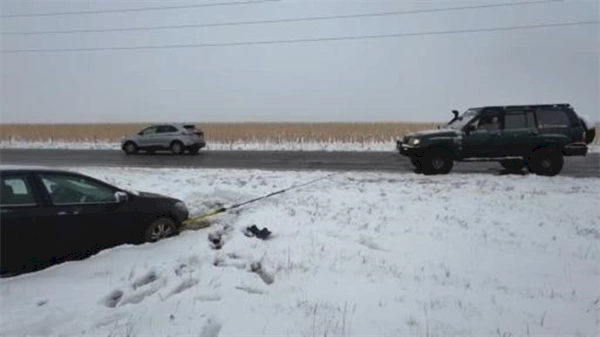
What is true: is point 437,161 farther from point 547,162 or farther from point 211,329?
point 211,329

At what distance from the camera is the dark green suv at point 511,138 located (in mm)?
17328

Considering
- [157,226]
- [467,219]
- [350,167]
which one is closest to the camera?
[157,226]

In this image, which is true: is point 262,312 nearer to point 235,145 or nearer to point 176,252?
point 176,252

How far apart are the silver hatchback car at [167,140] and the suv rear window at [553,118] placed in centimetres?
1788

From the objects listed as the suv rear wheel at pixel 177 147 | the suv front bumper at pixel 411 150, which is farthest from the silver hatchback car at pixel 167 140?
the suv front bumper at pixel 411 150

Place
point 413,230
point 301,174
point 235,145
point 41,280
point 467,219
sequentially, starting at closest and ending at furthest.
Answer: point 41,280, point 413,230, point 467,219, point 301,174, point 235,145

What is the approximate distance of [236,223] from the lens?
978 cm

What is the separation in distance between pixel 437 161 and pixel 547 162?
3273 mm

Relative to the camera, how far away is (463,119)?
60.0ft

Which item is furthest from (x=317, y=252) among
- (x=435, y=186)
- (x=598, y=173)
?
(x=598, y=173)

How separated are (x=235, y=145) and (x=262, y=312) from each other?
3149 centimetres

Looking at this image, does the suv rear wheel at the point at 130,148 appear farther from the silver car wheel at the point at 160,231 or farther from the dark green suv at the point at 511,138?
the silver car wheel at the point at 160,231

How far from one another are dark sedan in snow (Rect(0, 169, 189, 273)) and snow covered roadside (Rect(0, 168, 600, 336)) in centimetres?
25

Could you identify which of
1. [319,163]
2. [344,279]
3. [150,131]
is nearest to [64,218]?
[344,279]
